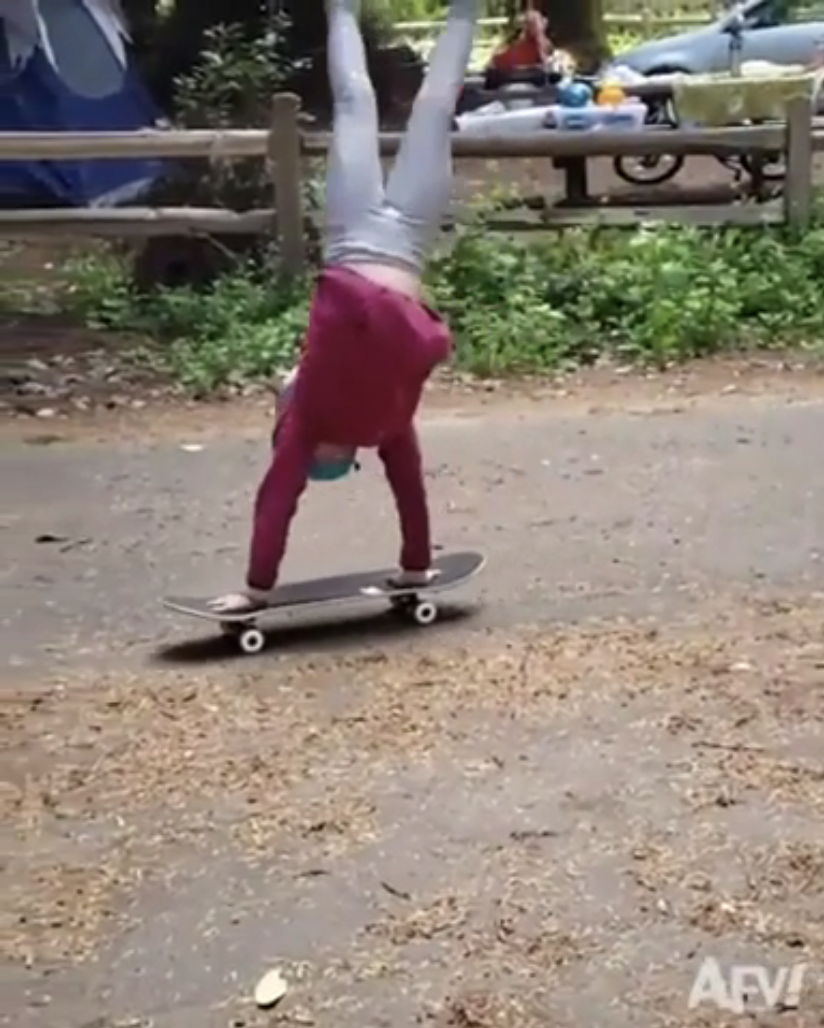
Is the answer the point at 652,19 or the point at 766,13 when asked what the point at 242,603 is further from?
the point at 652,19

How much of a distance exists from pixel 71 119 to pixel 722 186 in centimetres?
474

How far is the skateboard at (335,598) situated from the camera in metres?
5.88

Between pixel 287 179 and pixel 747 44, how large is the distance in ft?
40.0

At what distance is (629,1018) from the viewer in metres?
3.65

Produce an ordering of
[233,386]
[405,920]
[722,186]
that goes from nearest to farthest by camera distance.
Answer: [405,920] < [233,386] < [722,186]

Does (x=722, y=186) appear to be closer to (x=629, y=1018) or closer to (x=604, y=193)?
(x=604, y=193)

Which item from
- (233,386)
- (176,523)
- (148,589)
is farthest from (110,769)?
(233,386)

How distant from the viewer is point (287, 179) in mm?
10992

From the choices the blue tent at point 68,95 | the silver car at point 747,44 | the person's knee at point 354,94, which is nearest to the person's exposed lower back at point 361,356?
the person's knee at point 354,94

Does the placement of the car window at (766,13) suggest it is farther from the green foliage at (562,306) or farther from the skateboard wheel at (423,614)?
the skateboard wheel at (423,614)

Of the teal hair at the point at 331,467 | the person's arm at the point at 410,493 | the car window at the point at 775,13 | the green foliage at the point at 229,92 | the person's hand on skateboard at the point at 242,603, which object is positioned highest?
the green foliage at the point at 229,92

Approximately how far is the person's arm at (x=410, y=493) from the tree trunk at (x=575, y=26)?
17.8 m

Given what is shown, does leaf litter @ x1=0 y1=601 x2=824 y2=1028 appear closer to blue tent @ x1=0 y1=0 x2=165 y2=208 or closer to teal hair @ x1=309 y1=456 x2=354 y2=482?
teal hair @ x1=309 y1=456 x2=354 y2=482

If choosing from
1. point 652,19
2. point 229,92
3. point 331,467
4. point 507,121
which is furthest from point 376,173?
point 652,19
